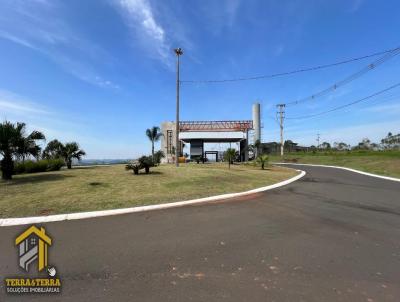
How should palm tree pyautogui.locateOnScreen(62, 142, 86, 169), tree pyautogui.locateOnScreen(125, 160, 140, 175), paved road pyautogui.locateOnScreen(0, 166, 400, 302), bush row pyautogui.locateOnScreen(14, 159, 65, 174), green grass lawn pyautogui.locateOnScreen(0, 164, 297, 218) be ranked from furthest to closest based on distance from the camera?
palm tree pyautogui.locateOnScreen(62, 142, 86, 169)
bush row pyautogui.locateOnScreen(14, 159, 65, 174)
tree pyautogui.locateOnScreen(125, 160, 140, 175)
green grass lawn pyautogui.locateOnScreen(0, 164, 297, 218)
paved road pyautogui.locateOnScreen(0, 166, 400, 302)

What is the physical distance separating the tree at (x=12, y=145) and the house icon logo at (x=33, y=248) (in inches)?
413

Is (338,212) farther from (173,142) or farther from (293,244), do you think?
(173,142)

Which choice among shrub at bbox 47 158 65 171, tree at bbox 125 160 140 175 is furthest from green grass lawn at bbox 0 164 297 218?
shrub at bbox 47 158 65 171

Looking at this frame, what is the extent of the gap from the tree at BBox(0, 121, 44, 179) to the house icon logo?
413 inches

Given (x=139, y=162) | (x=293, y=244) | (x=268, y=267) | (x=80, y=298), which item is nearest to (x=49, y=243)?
(x=80, y=298)

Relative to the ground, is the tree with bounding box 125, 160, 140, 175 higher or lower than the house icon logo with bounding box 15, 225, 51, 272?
higher

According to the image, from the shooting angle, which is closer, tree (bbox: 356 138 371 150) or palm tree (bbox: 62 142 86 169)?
palm tree (bbox: 62 142 86 169)

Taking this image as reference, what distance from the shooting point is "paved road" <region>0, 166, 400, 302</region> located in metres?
3.35

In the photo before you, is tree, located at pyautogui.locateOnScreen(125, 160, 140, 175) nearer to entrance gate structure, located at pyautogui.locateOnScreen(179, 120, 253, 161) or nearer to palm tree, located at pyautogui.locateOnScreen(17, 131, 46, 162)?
palm tree, located at pyautogui.locateOnScreen(17, 131, 46, 162)

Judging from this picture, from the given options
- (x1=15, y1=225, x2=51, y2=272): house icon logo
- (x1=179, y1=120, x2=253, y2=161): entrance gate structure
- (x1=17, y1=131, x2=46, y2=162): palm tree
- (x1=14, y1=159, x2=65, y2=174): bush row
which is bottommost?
(x1=15, y1=225, x2=51, y2=272): house icon logo

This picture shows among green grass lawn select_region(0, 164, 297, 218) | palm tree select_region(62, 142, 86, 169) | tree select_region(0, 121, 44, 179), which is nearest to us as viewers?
green grass lawn select_region(0, 164, 297, 218)

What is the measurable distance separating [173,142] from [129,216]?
5889cm

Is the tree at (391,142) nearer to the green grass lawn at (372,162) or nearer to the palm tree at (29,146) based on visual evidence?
the green grass lawn at (372,162)

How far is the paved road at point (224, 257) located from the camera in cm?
335
